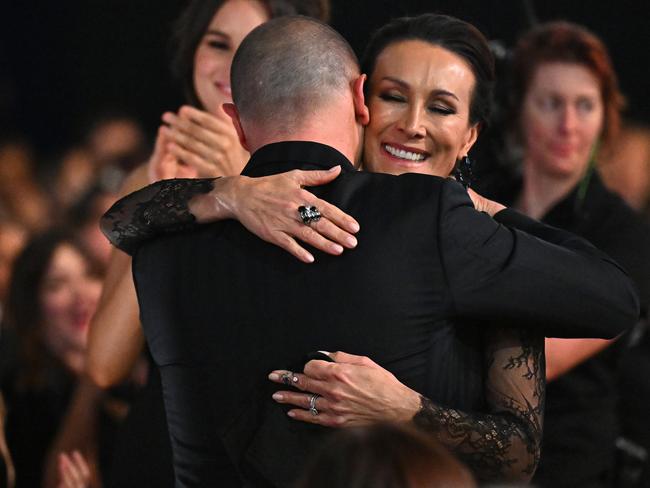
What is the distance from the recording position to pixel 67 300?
4746 millimetres

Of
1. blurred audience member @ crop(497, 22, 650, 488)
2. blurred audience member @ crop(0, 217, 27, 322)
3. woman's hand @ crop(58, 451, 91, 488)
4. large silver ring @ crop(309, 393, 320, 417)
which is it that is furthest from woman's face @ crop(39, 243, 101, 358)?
large silver ring @ crop(309, 393, 320, 417)

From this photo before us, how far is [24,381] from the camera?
445 centimetres

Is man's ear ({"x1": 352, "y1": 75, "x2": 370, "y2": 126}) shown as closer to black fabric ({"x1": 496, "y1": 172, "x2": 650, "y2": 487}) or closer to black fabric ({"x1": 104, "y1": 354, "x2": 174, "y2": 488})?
black fabric ({"x1": 104, "y1": 354, "x2": 174, "y2": 488})

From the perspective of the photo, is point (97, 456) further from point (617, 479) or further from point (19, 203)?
point (19, 203)

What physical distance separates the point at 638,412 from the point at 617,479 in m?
0.46

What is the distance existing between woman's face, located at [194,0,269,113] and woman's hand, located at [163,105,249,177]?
0.65 feet

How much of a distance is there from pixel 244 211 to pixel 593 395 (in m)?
1.65

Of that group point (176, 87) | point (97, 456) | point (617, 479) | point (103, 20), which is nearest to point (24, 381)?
point (97, 456)

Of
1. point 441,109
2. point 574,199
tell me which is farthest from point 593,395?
point 441,109

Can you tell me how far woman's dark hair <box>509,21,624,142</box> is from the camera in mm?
4234

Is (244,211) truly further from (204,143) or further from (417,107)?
(204,143)

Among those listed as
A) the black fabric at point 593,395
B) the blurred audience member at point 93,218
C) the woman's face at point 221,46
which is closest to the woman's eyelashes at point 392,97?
the woman's face at point 221,46

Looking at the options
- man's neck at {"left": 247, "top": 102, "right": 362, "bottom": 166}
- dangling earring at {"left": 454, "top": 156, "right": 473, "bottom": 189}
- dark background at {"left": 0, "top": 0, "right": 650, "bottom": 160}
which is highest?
dark background at {"left": 0, "top": 0, "right": 650, "bottom": 160}

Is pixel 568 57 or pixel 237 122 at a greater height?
pixel 568 57
